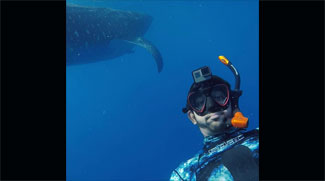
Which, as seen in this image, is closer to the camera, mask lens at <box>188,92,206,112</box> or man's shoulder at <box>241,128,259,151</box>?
man's shoulder at <box>241,128,259,151</box>

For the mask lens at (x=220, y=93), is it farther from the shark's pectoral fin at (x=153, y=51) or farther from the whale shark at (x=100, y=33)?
the shark's pectoral fin at (x=153, y=51)

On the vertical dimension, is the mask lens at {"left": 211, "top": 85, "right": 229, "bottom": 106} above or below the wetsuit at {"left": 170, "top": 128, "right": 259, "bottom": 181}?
above

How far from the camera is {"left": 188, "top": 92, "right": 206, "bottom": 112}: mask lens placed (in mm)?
2752

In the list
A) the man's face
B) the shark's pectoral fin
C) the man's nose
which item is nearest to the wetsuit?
the man's face

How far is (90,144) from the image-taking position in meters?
21.1

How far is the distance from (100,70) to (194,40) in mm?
13140

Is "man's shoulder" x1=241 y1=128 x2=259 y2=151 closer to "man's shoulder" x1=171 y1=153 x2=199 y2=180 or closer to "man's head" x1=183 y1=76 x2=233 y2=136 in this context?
"man's head" x1=183 y1=76 x2=233 y2=136

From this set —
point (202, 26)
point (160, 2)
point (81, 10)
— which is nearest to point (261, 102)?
point (81, 10)

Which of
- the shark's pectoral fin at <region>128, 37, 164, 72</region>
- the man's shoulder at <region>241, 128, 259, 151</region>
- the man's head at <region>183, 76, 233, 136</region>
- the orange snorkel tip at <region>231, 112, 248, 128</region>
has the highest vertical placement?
the shark's pectoral fin at <region>128, 37, 164, 72</region>

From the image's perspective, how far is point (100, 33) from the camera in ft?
29.5

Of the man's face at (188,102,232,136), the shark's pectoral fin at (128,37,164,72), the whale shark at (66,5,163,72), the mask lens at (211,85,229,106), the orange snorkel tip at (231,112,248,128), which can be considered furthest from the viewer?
the shark's pectoral fin at (128,37,164,72)

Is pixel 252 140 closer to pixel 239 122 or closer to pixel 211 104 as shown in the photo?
pixel 239 122

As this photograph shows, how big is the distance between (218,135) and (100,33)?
24.0 feet

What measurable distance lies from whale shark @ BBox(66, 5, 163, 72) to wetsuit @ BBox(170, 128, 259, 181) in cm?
674
